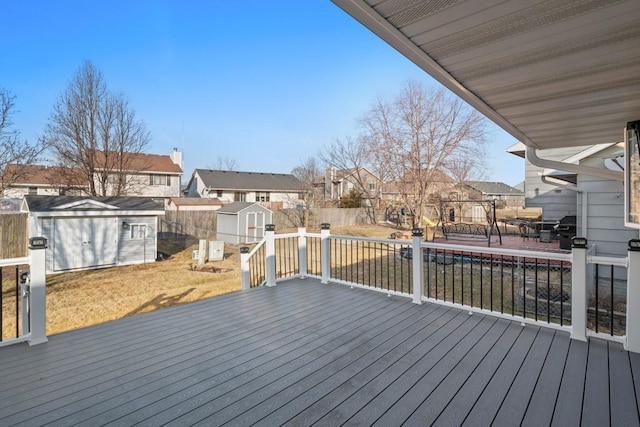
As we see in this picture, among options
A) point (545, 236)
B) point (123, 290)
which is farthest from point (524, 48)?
point (123, 290)

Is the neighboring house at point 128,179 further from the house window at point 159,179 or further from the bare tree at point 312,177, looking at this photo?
the bare tree at point 312,177

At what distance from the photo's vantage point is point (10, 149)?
35.1ft

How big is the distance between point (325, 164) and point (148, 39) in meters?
12.9

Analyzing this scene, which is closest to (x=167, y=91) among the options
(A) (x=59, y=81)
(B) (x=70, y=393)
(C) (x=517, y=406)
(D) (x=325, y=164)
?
(A) (x=59, y=81)

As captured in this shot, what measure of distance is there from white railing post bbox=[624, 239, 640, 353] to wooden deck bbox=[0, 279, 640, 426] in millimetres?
147

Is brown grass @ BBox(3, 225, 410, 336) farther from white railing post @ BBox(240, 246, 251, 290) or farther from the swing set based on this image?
the swing set

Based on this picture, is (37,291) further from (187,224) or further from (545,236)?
(187,224)

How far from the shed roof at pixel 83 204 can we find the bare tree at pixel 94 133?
11.3 feet

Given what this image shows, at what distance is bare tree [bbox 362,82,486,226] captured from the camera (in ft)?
56.4

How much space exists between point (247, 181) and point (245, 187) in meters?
1.06

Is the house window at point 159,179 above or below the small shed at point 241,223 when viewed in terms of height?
above

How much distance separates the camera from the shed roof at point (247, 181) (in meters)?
28.9

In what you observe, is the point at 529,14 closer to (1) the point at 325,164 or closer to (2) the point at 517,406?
(2) the point at 517,406

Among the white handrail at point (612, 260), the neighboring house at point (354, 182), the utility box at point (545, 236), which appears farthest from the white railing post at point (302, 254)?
the neighboring house at point (354, 182)
